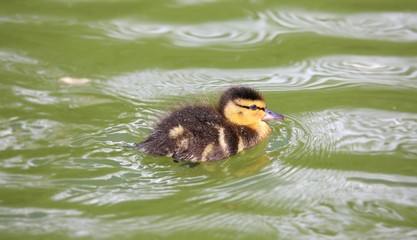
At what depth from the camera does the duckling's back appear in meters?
4.09

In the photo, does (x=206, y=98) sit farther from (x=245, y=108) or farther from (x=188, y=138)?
(x=188, y=138)

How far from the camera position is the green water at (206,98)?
3441 mm

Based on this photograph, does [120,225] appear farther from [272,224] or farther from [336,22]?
[336,22]

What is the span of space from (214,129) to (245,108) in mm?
293

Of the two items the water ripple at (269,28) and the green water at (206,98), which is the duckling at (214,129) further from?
the water ripple at (269,28)

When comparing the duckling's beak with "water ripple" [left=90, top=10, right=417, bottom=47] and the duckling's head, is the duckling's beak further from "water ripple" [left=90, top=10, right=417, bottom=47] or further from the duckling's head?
"water ripple" [left=90, top=10, right=417, bottom=47]

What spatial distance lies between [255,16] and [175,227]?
3.12m

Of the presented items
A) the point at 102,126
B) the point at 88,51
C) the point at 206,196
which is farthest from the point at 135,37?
the point at 206,196

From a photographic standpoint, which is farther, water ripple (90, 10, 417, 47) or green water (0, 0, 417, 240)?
water ripple (90, 10, 417, 47)

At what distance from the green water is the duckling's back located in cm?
7

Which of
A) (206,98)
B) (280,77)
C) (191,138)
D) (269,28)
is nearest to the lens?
(191,138)

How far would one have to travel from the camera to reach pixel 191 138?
4102 millimetres

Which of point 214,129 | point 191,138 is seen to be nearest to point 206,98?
point 214,129

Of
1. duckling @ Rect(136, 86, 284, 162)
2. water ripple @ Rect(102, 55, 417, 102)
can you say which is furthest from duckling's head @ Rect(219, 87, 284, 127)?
water ripple @ Rect(102, 55, 417, 102)
